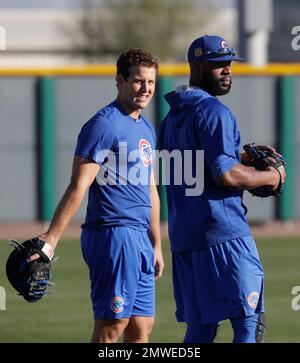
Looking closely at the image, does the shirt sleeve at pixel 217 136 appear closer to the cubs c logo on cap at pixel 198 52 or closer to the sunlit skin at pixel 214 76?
the sunlit skin at pixel 214 76

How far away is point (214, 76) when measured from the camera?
6.48 metres

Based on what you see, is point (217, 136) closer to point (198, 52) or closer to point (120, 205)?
point (198, 52)

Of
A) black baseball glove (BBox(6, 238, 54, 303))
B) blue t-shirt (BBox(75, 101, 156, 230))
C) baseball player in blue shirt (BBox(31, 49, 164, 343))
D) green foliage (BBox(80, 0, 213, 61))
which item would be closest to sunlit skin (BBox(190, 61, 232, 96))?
baseball player in blue shirt (BBox(31, 49, 164, 343))

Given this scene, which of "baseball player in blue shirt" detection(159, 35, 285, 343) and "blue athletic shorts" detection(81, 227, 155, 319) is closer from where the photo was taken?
"baseball player in blue shirt" detection(159, 35, 285, 343)

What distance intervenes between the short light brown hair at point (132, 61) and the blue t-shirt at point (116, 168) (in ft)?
0.71

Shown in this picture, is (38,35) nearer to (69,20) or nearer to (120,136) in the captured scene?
(69,20)

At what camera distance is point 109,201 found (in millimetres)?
6688

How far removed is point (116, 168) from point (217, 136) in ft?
2.65

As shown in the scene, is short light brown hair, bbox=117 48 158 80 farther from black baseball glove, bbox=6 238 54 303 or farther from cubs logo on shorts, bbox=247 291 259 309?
cubs logo on shorts, bbox=247 291 259 309

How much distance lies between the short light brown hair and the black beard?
414 millimetres

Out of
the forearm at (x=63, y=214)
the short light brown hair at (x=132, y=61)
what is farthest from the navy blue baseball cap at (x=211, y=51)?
the forearm at (x=63, y=214)

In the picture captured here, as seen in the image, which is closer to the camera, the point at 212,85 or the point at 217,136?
the point at 217,136

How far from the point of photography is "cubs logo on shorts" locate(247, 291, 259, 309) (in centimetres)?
629

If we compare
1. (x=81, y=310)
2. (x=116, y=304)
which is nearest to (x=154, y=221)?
(x=116, y=304)
